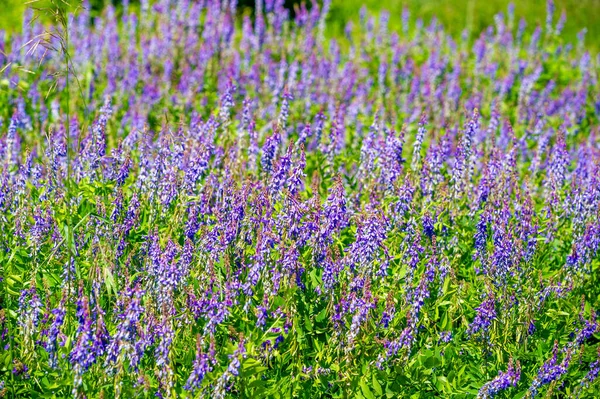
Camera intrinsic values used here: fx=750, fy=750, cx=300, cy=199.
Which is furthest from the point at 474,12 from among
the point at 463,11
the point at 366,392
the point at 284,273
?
the point at 366,392

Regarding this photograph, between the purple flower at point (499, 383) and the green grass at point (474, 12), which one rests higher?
the green grass at point (474, 12)

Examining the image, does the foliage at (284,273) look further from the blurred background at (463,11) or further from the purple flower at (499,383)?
the blurred background at (463,11)

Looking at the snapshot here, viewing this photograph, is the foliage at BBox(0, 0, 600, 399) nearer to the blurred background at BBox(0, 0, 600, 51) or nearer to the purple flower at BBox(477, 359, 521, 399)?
the purple flower at BBox(477, 359, 521, 399)

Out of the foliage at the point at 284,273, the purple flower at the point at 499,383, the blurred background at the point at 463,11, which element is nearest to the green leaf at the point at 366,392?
the foliage at the point at 284,273

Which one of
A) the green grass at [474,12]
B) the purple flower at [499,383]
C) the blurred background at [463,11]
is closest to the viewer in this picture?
the purple flower at [499,383]

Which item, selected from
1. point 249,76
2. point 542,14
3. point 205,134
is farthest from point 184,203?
point 542,14

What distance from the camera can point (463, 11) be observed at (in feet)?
56.8

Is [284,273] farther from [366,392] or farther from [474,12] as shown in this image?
[474,12]

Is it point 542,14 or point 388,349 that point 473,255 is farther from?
point 542,14

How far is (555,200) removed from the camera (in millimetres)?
5203

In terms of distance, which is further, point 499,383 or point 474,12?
point 474,12

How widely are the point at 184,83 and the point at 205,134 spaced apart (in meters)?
2.06

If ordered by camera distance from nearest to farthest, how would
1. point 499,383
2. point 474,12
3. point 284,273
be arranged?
1. point 499,383
2. point 284,273
3. point 474,12

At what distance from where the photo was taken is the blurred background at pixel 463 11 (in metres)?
14.6
